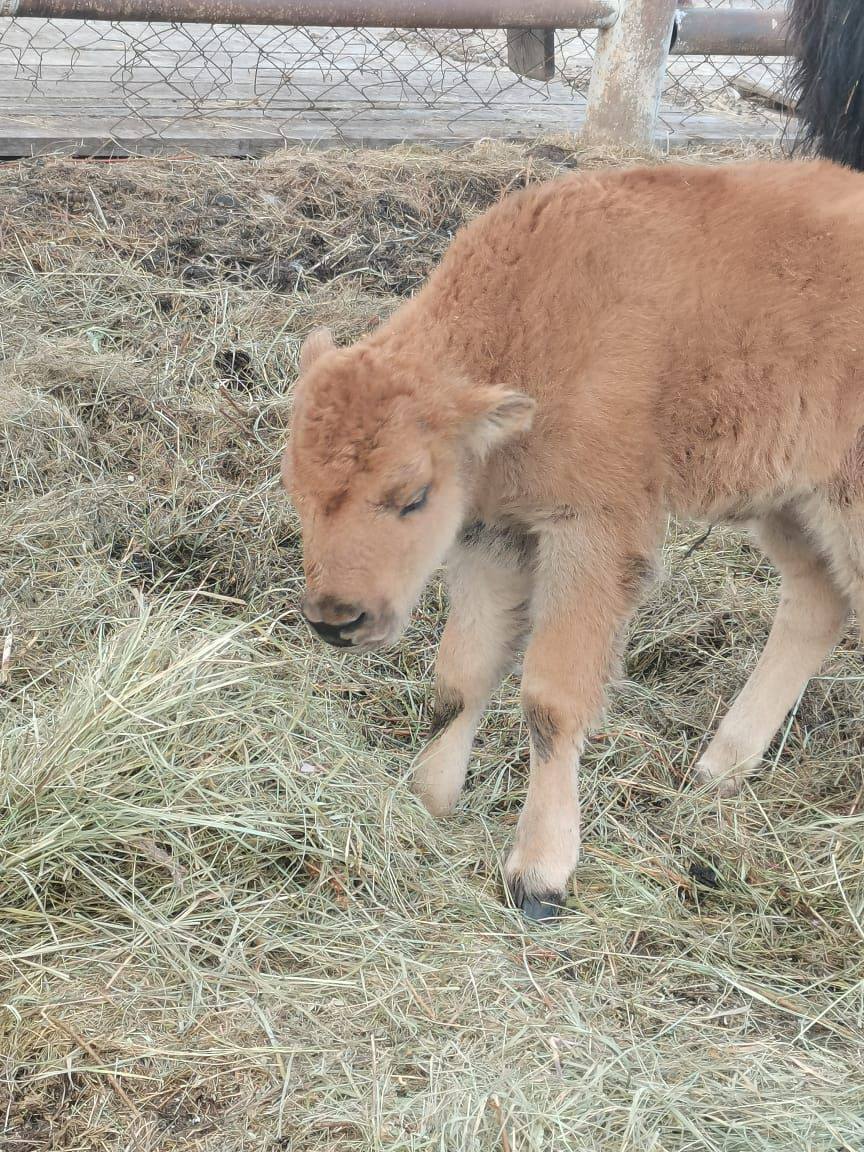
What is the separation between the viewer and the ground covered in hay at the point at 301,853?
2576 millimetres

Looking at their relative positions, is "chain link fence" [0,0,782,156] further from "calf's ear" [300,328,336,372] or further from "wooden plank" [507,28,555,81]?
"calf's ear" [300,328,336,372]

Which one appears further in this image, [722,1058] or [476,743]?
[476,743]

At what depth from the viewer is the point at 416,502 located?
10.0ft

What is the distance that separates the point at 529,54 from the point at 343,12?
2924 mm

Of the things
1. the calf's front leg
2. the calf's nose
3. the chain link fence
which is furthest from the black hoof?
the chain link fence

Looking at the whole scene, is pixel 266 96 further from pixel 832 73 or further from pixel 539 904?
pixel 539 904

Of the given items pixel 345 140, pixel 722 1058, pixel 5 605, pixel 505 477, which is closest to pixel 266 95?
pixel 345 140

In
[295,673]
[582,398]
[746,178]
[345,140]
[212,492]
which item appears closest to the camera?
Result: [582,398]

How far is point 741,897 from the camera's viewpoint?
3.41 meters

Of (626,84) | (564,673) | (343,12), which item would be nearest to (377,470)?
(564,673)

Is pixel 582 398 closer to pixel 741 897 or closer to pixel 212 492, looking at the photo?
pixel 741 897

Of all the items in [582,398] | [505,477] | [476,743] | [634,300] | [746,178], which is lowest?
[476,743]

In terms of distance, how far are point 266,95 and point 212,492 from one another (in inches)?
180

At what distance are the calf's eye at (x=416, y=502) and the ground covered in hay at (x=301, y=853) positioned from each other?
0.81 metres
